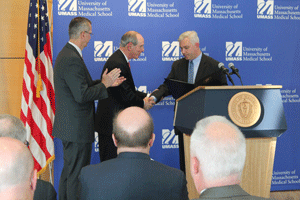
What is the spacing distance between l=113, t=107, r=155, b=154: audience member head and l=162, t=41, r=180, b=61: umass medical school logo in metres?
2.71

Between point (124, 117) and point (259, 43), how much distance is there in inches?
130

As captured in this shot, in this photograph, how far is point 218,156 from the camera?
1.14 meters

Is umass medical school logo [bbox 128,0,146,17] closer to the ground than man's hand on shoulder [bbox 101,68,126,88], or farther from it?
farther from it

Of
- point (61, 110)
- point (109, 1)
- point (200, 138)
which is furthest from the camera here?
point (109, 1)

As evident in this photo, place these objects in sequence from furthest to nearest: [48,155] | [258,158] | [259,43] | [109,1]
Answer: [259,43], [109,1], [48,155], [258,158]

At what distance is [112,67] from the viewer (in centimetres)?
347

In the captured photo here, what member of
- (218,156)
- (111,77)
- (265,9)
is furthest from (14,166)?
(265,9)

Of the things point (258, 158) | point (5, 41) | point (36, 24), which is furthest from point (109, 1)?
point (258, 158)

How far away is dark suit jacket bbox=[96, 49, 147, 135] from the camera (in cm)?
346

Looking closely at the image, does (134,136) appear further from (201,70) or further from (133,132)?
(201,70)

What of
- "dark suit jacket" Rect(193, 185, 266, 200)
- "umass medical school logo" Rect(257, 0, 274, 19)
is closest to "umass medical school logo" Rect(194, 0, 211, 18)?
"umass medical school logo" Rect(257, 0, 274, 19)

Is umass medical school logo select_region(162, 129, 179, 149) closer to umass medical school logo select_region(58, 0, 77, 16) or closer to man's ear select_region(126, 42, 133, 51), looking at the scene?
man's ear select_region(126, 42, 133, 51)

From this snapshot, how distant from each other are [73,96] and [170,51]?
5.54 ft

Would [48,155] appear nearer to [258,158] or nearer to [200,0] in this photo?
[258,158]
